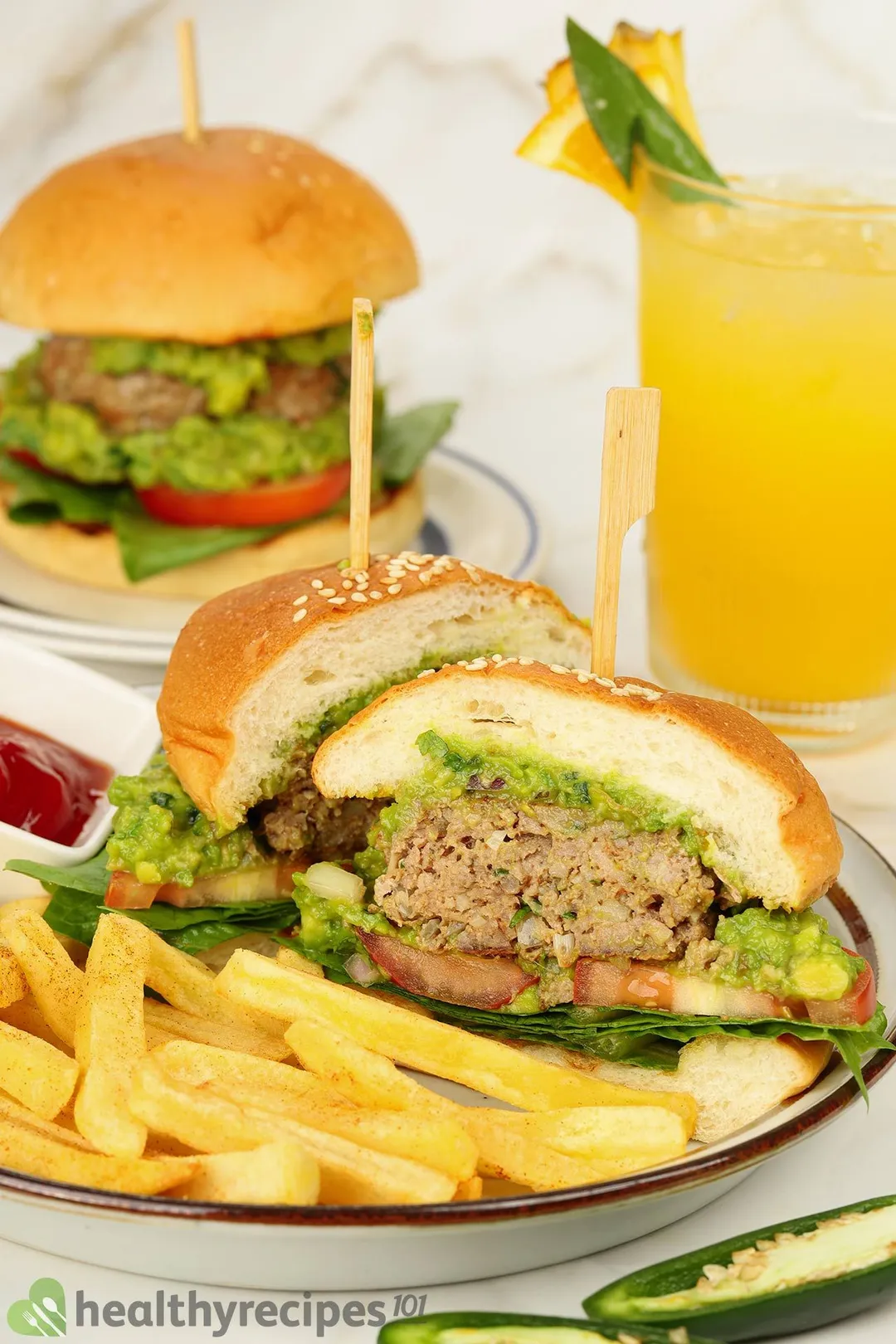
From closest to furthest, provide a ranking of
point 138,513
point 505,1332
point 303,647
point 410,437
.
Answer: point 505,1332, point 303,647, point 138,513, point 410,437

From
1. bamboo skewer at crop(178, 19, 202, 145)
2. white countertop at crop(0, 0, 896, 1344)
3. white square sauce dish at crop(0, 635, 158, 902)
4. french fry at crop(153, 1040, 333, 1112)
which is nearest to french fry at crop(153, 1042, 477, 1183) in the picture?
french fry at crop(153, 1040, 333, 1112)

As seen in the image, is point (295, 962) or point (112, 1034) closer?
point (112, 1034)

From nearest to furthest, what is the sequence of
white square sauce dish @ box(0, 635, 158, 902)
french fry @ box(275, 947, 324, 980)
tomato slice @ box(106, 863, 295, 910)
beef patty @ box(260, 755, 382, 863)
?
french fry @ box(275, 947, 324, 980)
tomato slice @ box(106, 863, 295, 910)
beef patty @ box(260, 755, 382, 863)
white square sauce dish @ box(0, 635, 158, 902)

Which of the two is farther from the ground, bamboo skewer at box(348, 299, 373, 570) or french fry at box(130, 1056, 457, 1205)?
bamboo skewer at box(348, 299, 373, 570)

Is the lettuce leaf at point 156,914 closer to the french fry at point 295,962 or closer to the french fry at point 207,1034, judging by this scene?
the french fry at point 295,962

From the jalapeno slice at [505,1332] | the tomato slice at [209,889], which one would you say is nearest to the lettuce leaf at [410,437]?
the tomato slice at [209,889]

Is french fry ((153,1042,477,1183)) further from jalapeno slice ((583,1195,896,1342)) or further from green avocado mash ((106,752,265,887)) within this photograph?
green avocado mash ((106,752,265,887))

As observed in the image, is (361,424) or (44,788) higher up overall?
(361,424)

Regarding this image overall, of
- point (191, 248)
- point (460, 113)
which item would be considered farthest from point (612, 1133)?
point (460, 113)

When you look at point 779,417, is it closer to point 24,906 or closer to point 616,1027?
point 616,1027
